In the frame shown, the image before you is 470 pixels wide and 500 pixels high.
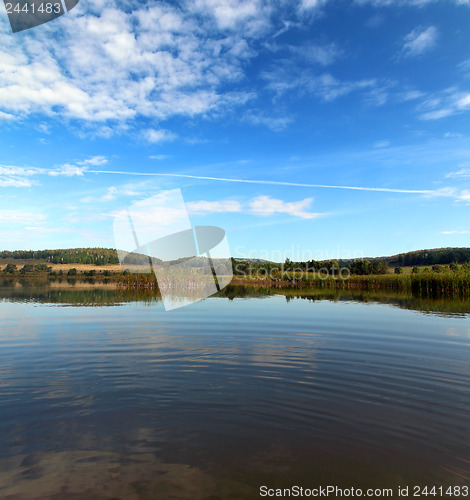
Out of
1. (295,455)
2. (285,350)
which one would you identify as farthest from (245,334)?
(295,455)

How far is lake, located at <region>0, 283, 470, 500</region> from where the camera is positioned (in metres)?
3.98

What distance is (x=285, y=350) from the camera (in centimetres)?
1085

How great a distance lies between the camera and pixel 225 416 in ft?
18.6

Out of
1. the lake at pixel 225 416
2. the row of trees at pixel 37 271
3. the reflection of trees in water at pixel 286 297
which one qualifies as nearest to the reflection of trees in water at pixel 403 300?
the reflection of trees in water at pixel 286 297

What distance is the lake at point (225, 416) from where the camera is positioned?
398 centimetres

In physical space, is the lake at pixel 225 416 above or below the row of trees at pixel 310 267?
below

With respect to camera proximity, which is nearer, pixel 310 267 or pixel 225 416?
pixel 225 416

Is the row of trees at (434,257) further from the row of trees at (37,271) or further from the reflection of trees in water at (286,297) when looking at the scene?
the row of trees at (37,271)

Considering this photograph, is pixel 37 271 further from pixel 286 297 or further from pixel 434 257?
pixel 434 257

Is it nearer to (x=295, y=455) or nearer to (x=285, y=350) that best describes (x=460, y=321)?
(x=285, y=350)

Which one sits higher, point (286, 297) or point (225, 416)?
point (286, 297)

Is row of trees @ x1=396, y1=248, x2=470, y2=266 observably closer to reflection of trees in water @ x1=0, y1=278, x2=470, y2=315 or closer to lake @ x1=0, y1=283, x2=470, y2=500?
reflection of trees in water @ x1=0, y1=278, x2=470, y2=315

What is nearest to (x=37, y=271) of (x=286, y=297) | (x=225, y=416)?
(x=286, y=297)

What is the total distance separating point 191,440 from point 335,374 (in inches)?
178
